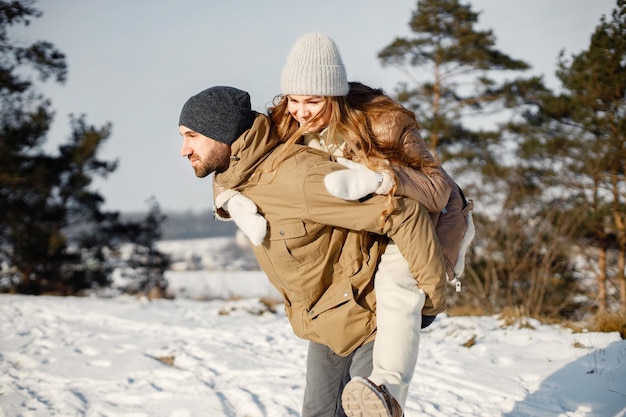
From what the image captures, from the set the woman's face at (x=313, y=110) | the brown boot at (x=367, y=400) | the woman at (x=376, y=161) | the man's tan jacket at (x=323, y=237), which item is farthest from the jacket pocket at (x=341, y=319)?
the woman's face at (x=313, y=110)

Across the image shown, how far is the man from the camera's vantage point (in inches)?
68.9

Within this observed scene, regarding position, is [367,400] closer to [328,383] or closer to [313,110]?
[328,383]

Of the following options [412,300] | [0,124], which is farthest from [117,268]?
[412,300]

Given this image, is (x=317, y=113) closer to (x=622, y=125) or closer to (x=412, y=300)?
(x=412, y=300)

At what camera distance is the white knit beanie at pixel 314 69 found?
2008mm

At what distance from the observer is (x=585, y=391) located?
3648mm

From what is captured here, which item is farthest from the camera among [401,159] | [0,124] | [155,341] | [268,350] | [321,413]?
[0,124]

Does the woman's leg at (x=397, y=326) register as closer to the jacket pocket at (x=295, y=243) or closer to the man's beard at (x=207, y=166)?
the jacket pocket at (x=295, y=243)

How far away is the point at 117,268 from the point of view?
58.9 ft

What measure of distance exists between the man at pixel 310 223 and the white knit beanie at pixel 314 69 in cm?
19

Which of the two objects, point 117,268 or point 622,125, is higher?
point 622,125

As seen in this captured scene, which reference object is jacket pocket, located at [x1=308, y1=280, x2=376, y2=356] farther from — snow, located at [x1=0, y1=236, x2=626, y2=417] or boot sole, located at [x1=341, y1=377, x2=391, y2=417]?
snow, located at [x1=0, y1=236, x2=626, y2=417]

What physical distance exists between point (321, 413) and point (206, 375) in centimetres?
256

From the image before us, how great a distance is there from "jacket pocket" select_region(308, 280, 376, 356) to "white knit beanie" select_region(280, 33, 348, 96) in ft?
2.43
